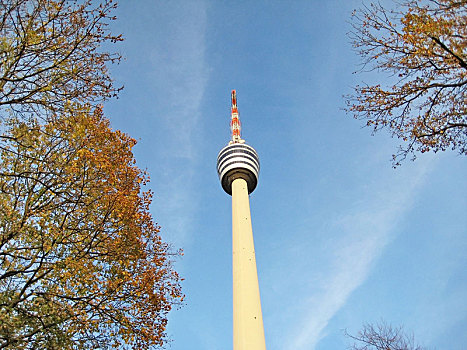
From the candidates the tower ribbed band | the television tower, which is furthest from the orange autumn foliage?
the tower ribbed band

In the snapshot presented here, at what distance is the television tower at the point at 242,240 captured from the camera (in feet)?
119

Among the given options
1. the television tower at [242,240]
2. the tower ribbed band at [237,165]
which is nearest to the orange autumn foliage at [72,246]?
the television tower at [242,240]

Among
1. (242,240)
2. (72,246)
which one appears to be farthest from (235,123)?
(72,246)

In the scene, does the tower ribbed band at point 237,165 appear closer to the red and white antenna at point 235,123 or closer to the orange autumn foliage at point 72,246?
the red and white antenna at point 235,123

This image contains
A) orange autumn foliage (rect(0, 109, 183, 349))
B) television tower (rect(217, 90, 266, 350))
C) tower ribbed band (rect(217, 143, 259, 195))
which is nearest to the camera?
orange autumn foliage (rect(0, 109, 183, 349))

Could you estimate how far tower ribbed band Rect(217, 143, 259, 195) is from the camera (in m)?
49.5

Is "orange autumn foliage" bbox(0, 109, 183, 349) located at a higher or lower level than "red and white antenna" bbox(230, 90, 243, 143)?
lower

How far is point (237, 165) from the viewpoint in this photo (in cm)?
4922

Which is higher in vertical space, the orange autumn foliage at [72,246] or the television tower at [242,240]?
the television tower at [242,240]

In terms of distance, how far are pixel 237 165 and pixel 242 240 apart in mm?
10834

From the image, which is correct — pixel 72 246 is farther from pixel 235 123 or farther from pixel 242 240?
pixel 235 123

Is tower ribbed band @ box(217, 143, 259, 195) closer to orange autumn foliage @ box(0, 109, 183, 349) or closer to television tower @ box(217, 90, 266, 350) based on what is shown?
television tower @ box(217, 90, 266, 350)

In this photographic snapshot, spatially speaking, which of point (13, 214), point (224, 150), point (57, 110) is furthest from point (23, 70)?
point (224, 150)

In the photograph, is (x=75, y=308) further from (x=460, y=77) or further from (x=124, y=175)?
(x=460, y=77)
